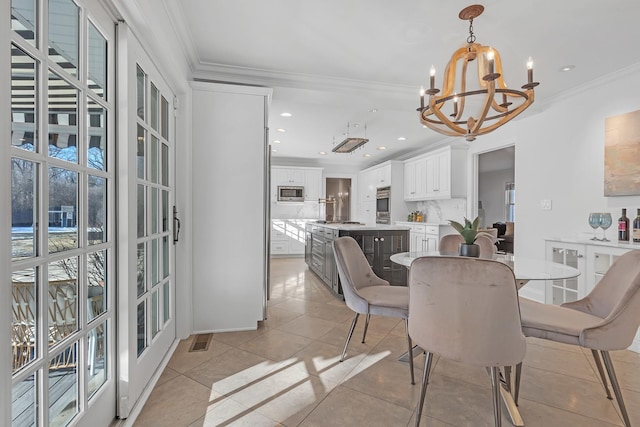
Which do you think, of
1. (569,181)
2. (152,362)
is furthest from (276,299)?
(569,181)

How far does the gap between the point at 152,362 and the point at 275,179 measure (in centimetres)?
563

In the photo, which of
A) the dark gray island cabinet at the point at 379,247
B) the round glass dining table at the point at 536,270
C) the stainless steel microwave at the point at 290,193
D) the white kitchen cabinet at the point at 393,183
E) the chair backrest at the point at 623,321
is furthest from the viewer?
the stainless steel microwave at the point at 290,193

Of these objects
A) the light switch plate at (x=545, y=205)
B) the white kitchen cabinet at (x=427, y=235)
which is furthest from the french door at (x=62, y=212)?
the white kitchen cabinet at (x=427, y=235)

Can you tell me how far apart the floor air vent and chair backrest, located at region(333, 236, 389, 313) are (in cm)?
119

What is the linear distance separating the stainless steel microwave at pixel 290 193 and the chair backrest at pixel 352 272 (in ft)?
15.9

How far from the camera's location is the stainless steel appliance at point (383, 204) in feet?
22.1

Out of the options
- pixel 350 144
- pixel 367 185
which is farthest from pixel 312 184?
pixel 350 144

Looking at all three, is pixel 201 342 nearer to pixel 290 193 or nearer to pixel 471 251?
pixel 471 251

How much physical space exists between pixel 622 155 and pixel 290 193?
5645 millimetres

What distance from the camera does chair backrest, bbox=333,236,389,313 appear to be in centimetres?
212

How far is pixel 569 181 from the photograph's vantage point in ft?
10.8

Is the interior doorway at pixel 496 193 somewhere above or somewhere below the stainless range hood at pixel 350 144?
below

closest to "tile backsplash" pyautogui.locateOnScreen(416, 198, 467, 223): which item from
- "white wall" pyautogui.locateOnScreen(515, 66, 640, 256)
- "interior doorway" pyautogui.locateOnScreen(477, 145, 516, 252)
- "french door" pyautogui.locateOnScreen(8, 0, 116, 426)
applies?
"white wall" pyautogui.locateOnScreen(515, 66, 640, 256)

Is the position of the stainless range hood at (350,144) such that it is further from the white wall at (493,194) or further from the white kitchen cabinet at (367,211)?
the white wall at (493,194)
